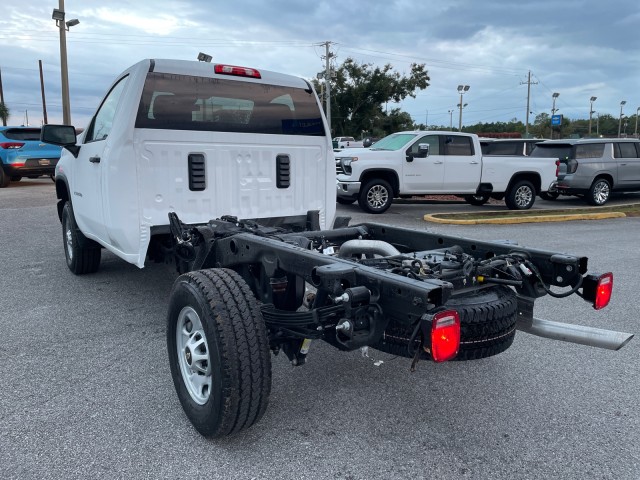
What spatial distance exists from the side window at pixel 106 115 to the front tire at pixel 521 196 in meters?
11.6

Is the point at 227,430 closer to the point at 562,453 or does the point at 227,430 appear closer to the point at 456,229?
the point at 562,453

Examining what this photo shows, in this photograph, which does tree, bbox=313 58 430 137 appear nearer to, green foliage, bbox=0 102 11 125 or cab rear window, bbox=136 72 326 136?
green foliage, bbox=0 102 11 125

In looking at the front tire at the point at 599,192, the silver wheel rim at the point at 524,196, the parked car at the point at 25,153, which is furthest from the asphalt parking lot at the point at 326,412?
the parked car at the point at 25,153

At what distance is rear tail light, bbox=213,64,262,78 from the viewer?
4465 millimetres

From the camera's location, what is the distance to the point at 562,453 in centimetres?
279

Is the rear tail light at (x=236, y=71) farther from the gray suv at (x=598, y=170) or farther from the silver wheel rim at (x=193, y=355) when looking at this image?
the gray suv at (x=598, y=170)

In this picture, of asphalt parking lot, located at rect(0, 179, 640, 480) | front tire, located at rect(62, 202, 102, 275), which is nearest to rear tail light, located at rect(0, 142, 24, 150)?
front tire, located at rect(62, 202, 102, 275)

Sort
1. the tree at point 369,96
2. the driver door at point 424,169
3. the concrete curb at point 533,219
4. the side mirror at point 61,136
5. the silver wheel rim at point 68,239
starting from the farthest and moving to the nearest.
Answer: the tree at point 369,96
the driver door at point 424,169
the concrete curb at point 533,219
the silver wheel rim at point 68,239
the side mirror at point 61,136

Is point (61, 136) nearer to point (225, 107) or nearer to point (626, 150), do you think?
point (225, 107)

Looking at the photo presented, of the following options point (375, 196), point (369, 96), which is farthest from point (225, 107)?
point (369, 96)

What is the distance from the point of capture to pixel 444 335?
2279 mm

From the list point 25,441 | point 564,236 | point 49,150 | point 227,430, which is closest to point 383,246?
point 227,430

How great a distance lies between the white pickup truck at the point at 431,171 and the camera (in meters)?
12.5

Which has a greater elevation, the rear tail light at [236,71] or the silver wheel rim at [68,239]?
the rear tail light at [236,71]
